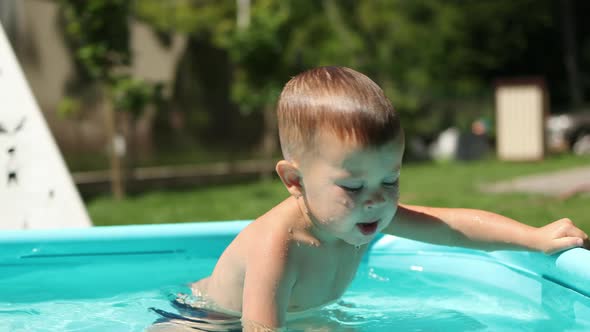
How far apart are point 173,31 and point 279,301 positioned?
723 cm

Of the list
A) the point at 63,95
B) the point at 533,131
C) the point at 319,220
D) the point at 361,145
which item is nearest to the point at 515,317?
the point at 319,220

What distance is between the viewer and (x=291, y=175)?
1.89m

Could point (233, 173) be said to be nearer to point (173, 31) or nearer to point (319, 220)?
point (173, 31)

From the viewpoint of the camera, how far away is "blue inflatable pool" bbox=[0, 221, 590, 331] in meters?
2.29

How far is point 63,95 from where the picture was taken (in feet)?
24.3

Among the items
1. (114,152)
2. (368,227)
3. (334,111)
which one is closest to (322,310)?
(368,227)

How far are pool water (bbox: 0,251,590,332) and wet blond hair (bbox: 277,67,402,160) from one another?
0.61 meters

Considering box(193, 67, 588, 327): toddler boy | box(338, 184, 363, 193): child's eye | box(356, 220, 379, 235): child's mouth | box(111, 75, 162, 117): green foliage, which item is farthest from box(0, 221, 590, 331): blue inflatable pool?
box(111, 75, 162, 117): green foliage

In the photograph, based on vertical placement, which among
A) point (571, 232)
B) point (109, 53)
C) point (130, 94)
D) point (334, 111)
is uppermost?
point (109, 53)

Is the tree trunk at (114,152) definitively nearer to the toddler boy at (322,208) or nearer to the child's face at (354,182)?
the toddler boy at (322,208)

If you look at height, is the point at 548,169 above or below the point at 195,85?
below

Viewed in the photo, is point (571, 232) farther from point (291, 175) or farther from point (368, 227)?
point (291, 175)

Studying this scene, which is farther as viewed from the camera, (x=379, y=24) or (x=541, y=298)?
(x=379, y=24)

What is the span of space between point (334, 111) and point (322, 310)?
2.49ft
